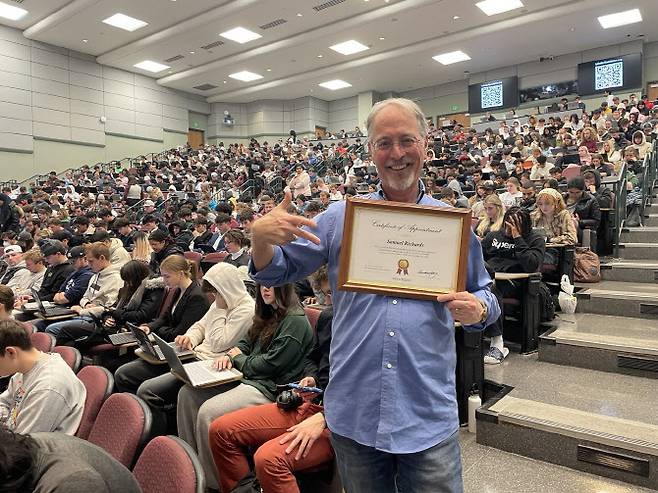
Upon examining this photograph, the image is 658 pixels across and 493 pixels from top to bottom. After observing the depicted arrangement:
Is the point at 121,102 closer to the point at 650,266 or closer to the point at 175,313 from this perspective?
the point at 175,313

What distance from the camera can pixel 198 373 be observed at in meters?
2.53

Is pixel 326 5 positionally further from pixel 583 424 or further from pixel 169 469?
pixel 169 469

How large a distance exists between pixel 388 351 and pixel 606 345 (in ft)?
8.30

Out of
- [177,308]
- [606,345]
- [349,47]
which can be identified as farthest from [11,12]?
[606,345]

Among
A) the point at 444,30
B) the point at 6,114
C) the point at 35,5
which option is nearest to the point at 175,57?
the point at 35,5

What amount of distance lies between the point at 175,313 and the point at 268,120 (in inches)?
789

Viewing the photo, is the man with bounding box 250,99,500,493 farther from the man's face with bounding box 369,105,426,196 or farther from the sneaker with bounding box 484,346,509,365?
the sneaker with bounding box 484,346,509,365

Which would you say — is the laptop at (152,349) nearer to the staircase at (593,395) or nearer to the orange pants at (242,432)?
the orange pants at (242,432)

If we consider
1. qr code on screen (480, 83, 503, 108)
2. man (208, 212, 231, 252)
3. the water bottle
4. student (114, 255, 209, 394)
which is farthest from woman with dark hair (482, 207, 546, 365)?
qr code on screen (480, 83, 503, 108)

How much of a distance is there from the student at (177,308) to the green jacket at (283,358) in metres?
1.13

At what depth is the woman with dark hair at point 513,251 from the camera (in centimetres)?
363

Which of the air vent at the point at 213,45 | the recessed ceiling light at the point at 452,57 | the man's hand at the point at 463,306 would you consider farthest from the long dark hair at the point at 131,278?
the recessed ceiling light at the point at 452,57

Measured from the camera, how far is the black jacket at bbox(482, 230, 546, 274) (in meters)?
3.63

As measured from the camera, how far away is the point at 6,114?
15.6m
